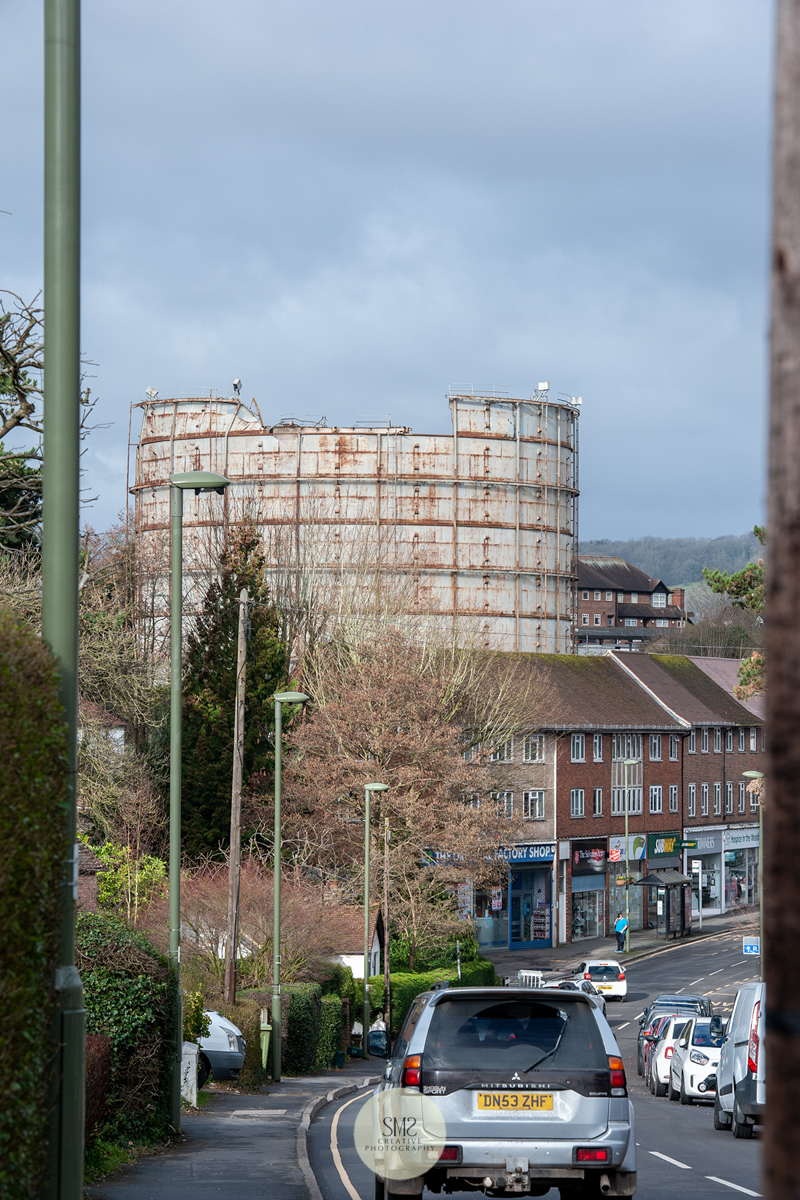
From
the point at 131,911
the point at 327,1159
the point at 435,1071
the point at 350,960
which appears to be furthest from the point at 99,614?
the point at 435,1071

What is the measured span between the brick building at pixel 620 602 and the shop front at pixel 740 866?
92431 mm

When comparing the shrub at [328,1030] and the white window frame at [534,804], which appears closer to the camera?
the shrub at [328,1030]

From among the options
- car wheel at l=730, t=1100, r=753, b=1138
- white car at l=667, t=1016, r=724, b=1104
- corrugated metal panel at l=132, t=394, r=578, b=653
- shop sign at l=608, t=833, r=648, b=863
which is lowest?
shop sign at l=608, t=833, r=648, b=863

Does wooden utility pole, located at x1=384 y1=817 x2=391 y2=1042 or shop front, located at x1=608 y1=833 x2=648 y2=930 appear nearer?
wooden utility pole, located at x1=384 y1=817 x2=391 y2=1042

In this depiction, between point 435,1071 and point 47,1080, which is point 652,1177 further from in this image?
point 47,1080

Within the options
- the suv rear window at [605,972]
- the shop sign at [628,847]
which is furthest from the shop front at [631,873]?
the suv rear window at [605,972]

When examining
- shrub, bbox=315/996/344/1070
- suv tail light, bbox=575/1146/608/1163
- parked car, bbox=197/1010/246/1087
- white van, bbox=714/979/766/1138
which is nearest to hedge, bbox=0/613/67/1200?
suv tail light, bbox=575/1146/608/1163

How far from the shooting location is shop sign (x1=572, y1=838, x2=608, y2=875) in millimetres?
68000

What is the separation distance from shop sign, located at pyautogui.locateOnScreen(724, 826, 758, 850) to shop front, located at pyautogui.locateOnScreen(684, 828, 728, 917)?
0.54m

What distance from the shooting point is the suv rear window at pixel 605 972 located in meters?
50.8

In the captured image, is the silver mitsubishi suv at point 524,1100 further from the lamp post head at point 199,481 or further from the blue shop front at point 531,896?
the blue shop front at point 531,896

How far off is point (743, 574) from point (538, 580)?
2635 centimetres

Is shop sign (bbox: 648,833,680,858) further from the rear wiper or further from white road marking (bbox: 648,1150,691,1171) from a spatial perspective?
the rear wiper

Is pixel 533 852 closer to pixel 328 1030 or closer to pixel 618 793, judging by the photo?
pixel 618 793
